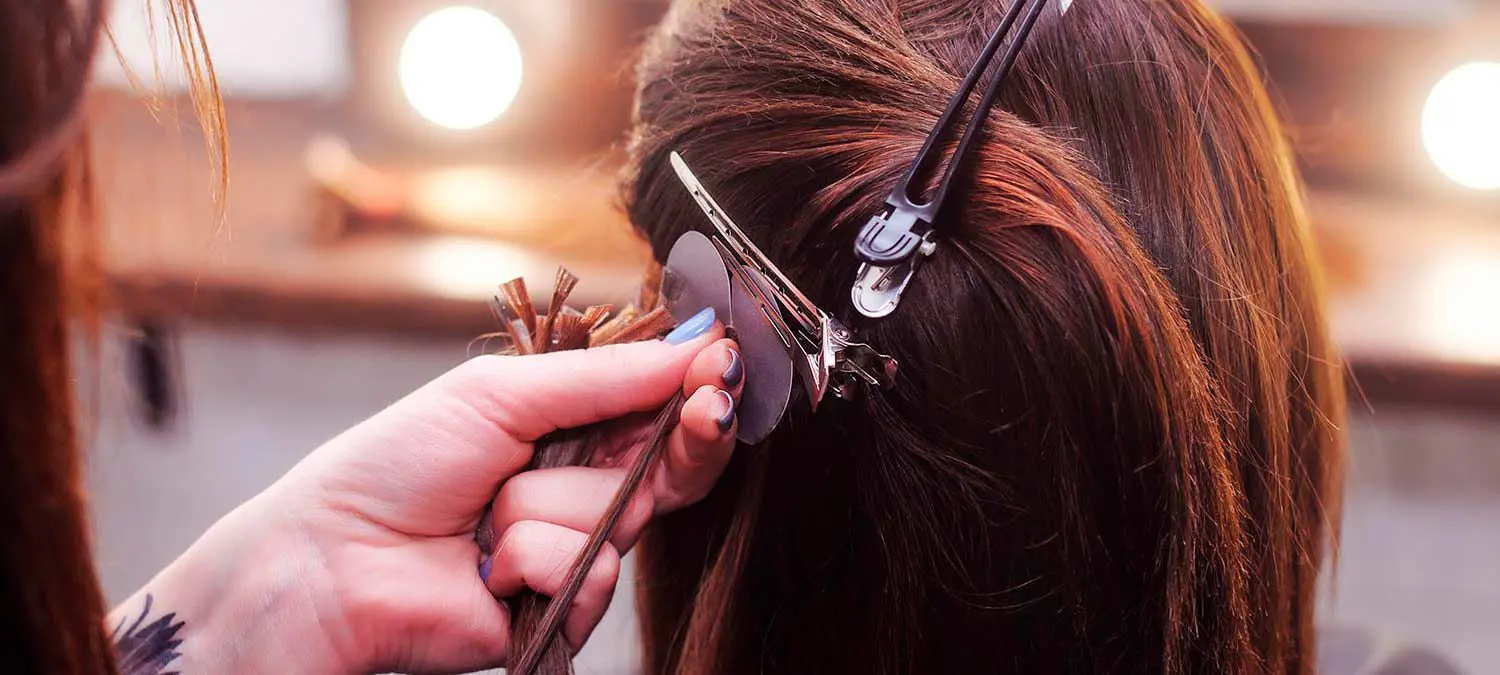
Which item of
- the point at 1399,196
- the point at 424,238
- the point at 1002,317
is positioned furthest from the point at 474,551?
the point at 1399,196

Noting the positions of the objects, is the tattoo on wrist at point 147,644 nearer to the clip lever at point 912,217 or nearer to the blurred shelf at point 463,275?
the clip lever at point 912,217

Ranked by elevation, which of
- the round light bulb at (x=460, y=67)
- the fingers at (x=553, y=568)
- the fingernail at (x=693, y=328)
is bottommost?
the fingers at (x=553, y=568)

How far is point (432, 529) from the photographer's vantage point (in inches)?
20.5

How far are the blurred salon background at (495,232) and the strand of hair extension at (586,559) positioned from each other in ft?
1.78

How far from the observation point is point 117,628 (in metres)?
0.52

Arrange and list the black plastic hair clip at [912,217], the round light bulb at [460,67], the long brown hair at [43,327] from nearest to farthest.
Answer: the long brown hair at [43,327], the black plastic hair clip at [912,217], the round light bulb at [460,67]

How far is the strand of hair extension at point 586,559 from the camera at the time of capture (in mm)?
462

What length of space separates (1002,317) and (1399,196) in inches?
45.1

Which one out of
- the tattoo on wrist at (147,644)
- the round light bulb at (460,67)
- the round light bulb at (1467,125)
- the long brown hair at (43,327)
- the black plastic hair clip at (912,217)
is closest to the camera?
the long brown hair at (43,327)

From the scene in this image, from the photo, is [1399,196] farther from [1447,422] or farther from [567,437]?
[567,437]

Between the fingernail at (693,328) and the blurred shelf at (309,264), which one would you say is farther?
the blurred shelf at (309,264)

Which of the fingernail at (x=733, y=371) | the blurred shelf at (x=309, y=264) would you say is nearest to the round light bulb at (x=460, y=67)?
the blurred shelf at (x=309, y=264)

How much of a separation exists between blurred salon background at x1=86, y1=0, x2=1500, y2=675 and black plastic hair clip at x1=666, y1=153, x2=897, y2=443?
0.55 metres

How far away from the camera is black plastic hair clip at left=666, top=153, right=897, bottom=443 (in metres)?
0.43
